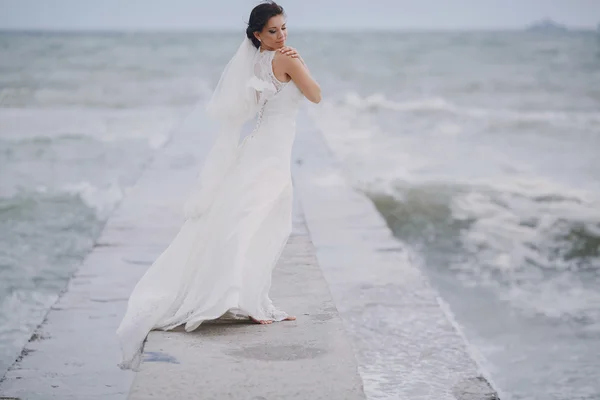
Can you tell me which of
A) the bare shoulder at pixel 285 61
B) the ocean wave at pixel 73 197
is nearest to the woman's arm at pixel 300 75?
the bare shoulder at pixel 285 61

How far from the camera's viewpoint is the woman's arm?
10.9 feet

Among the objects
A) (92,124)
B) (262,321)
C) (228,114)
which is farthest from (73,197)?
(92,124)

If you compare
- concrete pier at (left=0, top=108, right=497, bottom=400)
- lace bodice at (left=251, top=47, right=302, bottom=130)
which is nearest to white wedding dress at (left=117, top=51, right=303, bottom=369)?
lace bodice at (left=251, top=47, right=302, bottom=130)

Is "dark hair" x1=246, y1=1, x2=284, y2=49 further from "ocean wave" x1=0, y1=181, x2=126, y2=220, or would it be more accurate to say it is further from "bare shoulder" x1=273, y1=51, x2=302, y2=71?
"ocean wave" x1=0, y1=181, x2=126, y2=220

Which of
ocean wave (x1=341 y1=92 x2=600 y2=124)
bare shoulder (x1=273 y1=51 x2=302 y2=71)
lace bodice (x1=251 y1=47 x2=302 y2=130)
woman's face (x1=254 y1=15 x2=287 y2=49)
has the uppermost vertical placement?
woman's face (x1=254 y1=15 x2=287 y2=49)

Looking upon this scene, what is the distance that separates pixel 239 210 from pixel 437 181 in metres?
7.53

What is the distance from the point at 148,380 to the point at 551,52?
43.1 metres

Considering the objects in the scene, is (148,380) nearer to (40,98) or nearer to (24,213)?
(24,213)

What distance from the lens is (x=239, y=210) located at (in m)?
3.36

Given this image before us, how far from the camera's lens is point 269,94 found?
3400mm

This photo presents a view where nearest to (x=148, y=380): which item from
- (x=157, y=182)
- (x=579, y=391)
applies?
(x=579, y=391)

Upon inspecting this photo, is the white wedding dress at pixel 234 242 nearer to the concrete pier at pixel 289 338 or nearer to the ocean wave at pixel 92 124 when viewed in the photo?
the concrete pier at pixel 289 338

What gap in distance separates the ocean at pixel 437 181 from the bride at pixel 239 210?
1.38 meters

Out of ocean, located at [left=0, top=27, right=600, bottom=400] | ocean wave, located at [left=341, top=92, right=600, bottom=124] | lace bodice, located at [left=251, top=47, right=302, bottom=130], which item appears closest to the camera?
lace bodice, located at [left=251, top=47, right=302, bottom=130]
